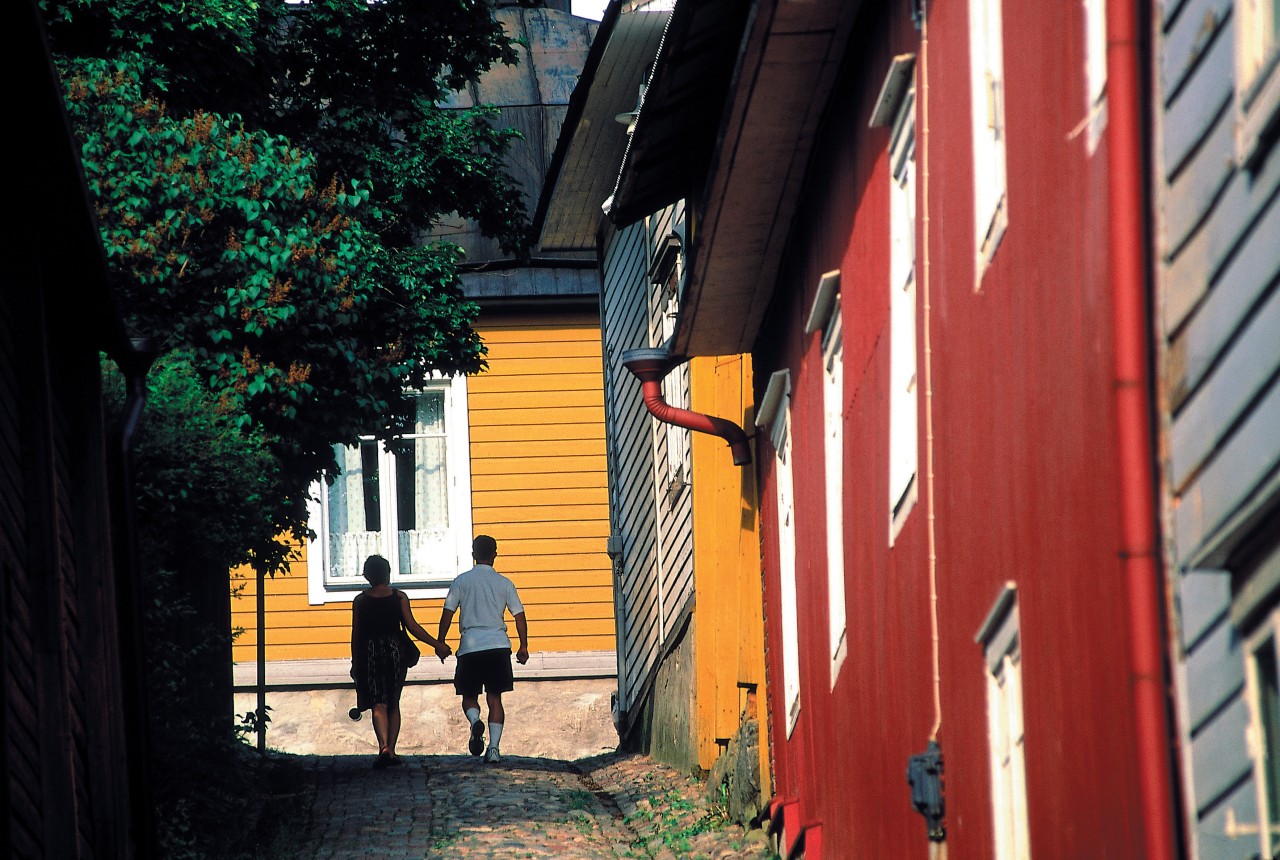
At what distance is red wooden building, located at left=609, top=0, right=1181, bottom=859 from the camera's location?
4.25 m

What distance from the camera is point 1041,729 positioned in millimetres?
5109

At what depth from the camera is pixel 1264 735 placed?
11.7ft

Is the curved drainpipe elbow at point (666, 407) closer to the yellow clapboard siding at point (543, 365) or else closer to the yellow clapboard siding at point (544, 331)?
the yellow clapboard siding at point (543, 365)

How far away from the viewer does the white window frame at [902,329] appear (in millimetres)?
7094

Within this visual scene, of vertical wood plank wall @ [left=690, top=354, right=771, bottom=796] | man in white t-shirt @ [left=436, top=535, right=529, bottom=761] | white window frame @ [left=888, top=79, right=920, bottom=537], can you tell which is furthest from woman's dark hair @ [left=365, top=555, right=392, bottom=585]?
white window frame @ [left=888, top=79, right=920, bottom=537]

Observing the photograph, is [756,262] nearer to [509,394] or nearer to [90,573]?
[90,573]

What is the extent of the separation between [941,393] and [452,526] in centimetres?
1638

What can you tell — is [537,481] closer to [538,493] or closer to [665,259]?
[538,493]

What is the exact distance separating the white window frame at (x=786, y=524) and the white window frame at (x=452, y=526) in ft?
37.6

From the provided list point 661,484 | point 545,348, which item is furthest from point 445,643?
point 545,348

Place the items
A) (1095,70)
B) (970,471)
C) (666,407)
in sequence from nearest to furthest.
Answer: (1095,70), (970,471), (666,407)

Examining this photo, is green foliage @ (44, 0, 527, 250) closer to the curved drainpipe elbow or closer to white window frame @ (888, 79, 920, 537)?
the curved drainpipe elbow

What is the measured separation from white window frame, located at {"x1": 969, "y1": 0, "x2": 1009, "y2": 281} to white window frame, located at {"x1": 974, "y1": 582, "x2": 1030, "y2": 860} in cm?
98

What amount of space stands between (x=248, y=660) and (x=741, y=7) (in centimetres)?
1457
